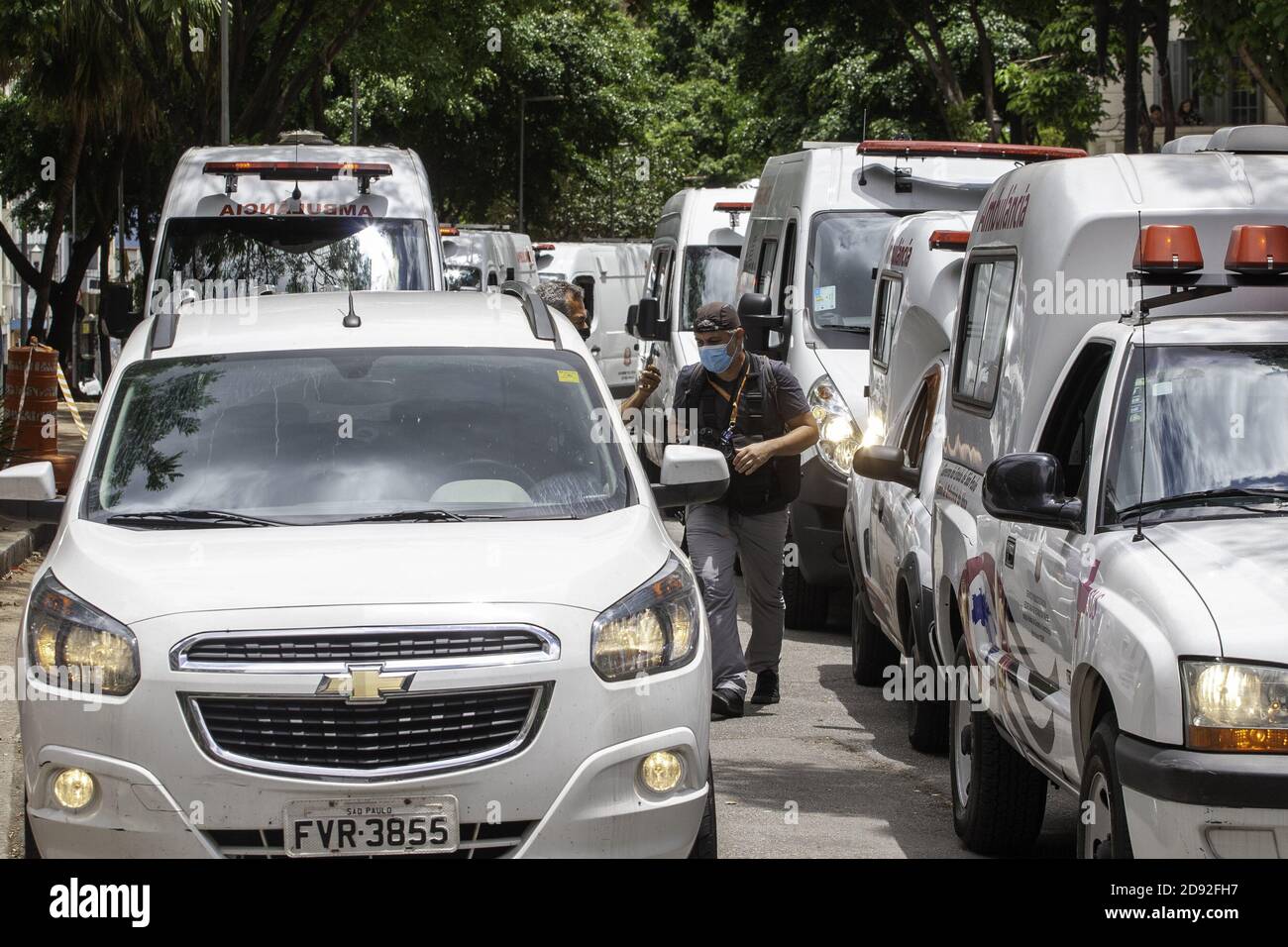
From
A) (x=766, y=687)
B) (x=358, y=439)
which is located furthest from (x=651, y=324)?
(x=358, y=439)

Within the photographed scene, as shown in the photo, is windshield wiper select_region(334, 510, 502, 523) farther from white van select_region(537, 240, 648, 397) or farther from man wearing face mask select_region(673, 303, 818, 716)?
white van select_region(537, 240, 648, 397)

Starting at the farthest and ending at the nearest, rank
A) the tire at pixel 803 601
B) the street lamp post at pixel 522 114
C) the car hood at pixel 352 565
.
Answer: the street lamp post at pixel 522 114, the tire at pixel 803 601, the car hood at pixel 352 565

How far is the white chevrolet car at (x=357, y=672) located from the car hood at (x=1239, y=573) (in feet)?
4.33

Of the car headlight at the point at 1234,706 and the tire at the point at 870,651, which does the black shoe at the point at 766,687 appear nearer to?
the tire at the point at 870,651

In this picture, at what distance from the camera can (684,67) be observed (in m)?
65.0

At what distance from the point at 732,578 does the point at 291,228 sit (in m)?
4.90

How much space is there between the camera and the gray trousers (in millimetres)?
8906

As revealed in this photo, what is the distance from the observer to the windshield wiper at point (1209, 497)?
5.27m

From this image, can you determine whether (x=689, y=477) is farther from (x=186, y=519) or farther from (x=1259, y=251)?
(x=1259, y=251)

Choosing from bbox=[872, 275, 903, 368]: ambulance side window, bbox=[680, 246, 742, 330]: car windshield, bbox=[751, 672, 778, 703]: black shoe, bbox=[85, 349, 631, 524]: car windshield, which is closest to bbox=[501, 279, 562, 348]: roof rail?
bbox=[85, 349, 631, 524]: car windshield

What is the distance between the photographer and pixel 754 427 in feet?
29.7

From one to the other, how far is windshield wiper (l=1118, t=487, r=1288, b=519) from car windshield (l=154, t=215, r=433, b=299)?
7551 mm

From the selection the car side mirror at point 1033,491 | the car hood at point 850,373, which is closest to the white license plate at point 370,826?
the car side mirror at point 1033,491

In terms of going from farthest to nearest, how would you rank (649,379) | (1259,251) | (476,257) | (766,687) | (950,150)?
1. (476,257)
2. (950,150)
3. (649,379)
4. (766,687)
5. (1259,251)
